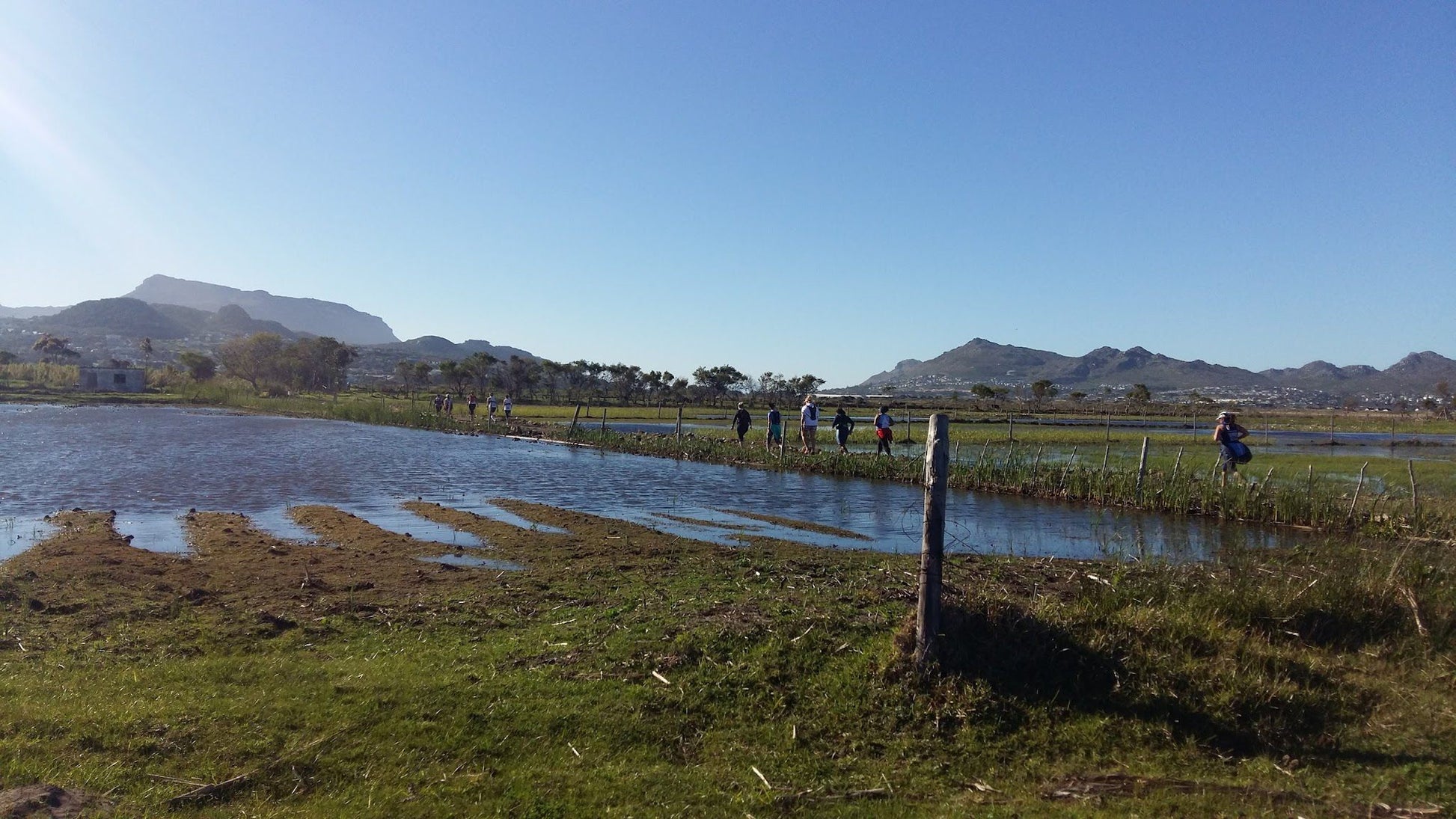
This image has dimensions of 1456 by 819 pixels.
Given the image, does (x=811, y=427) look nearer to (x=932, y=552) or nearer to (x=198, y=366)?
(x=932, y=552)

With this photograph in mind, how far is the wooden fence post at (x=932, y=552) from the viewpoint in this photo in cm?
720

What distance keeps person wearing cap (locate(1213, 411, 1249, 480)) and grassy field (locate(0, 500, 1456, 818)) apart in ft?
37.8

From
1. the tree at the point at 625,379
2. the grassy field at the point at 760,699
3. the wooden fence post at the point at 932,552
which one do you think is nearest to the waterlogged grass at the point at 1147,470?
the grassy field at the point at 760,699

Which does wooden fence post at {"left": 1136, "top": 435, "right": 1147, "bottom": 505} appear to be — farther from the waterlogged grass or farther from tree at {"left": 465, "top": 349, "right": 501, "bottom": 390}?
tree at {"left": 465, "top": 349, "right": 501, "bottom": 390}

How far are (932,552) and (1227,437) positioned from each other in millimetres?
17738

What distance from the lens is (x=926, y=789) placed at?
5816mm

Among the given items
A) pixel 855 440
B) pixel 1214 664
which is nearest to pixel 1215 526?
pixel 1214 664

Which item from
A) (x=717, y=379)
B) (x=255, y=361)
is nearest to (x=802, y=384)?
(x=717, y=379)

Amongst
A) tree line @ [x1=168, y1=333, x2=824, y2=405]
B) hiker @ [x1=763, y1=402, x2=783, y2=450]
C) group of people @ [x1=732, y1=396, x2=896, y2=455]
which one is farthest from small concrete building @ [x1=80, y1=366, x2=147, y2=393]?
hiker @ [x1=763, y1=402, x2=783, y2=450]

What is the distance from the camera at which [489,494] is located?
2394 centimetres

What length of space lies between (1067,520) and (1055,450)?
22092 millimetres

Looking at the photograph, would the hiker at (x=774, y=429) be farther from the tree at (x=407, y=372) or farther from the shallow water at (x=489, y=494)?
the tree at (x=407, y=372)

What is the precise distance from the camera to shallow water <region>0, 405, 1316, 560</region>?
57.9 ft

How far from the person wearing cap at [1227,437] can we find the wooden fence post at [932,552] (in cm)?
1688
